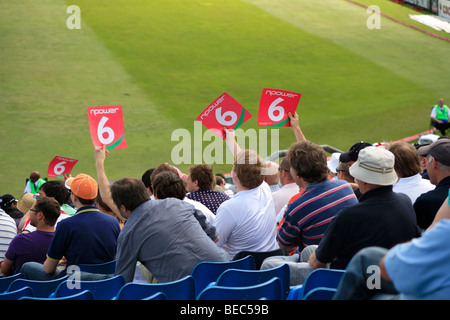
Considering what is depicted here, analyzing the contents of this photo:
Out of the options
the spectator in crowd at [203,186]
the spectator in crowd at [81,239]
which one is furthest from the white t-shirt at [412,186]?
the spectator in crowd at [81,239]

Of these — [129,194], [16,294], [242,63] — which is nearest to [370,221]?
[129,194]

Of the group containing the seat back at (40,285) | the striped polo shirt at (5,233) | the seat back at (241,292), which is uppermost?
the seat back at (241,292)

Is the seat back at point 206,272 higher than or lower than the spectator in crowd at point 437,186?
lower

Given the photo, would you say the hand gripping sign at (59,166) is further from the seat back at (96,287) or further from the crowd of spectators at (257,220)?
the seat back at (96,287)

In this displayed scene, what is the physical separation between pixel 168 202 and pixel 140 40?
78.8 ft

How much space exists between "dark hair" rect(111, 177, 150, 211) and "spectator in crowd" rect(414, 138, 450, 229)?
2.14 metres

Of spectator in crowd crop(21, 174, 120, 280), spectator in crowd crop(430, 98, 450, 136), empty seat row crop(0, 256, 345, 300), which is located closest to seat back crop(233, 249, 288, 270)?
empty seat row crop(0, 256, 345, 300)

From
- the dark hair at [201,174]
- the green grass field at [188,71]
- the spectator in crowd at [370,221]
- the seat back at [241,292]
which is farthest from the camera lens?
the green grass field at [188,71]

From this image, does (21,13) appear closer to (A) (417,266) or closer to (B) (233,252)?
(B) (233,252)

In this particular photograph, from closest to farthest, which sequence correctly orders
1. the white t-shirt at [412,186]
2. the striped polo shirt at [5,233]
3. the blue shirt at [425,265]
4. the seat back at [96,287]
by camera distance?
the blue shirt at [425,265] → the seat back at [96,287] → the white t-shirt at [412,186] → the striped polo shirt at [5,233]

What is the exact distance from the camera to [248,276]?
375 cm

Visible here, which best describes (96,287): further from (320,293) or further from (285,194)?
(285,194)

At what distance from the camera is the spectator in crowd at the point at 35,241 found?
527 cm
